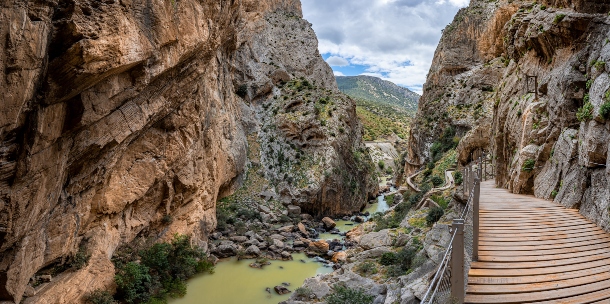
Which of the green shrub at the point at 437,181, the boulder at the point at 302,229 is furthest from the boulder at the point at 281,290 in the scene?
the green shrub at the point at 437,181

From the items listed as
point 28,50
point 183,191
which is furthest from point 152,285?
point 28,50

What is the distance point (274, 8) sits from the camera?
5422cm

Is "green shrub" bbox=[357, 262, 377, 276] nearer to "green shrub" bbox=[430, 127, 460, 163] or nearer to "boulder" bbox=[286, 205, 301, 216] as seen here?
"boulder" bbox=[286, 205, 301, 216]

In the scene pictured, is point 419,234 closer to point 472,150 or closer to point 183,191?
point 183,191

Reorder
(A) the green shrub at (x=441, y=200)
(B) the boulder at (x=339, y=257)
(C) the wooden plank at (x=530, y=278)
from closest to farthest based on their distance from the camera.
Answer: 1. (C) the wooden plank at (x=530, y=278)
2. (A) the green shrub at (x=441, y=200)
3. (B) the boulder at (x=339, y=257)

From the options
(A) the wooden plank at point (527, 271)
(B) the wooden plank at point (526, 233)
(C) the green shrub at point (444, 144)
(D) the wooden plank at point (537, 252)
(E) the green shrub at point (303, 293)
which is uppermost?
(C) the green shrub at point (444, 144)

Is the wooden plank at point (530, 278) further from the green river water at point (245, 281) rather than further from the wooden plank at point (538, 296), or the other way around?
the green river water at point (245, 281)

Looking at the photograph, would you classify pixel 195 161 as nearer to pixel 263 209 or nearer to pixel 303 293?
pixel 303 293

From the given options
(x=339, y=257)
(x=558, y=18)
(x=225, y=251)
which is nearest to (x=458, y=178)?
(x=339, y=257)

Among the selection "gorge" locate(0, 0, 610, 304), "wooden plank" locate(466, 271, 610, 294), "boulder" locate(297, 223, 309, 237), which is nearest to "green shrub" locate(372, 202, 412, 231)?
"gorge" locate(0, 0, 610, 304)

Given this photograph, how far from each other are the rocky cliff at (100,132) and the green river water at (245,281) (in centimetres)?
301

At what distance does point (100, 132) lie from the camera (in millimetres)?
11500

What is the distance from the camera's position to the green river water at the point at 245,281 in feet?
59.0

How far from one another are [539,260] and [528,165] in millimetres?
9272
